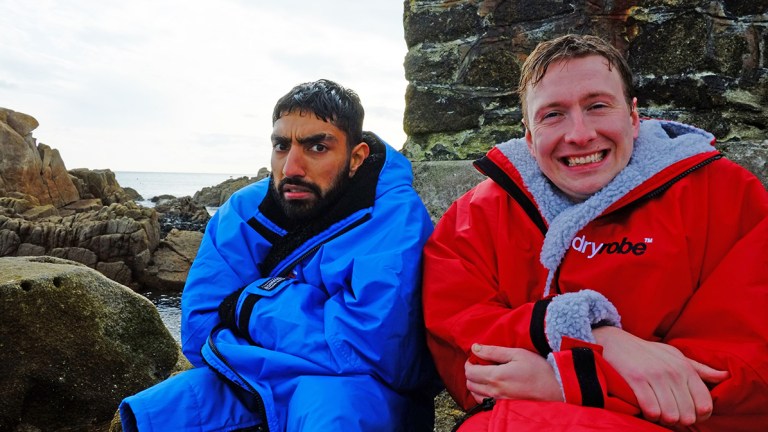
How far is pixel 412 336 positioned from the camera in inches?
83.7

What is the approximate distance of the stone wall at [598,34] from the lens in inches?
107

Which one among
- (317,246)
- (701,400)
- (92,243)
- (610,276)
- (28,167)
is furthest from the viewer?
(28,167)

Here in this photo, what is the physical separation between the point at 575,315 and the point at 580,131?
63cm

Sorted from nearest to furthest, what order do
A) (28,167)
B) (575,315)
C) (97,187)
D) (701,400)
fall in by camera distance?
(701,400)
(575,315)
(28,167)
(97,187)

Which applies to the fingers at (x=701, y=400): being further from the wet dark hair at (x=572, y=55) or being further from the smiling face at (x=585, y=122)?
the wet dark hair at (x=572, y=55)

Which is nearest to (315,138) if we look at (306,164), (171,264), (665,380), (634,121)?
A: (306,164)

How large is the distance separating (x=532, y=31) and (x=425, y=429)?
7.01 feet

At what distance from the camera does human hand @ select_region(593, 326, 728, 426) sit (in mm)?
1534

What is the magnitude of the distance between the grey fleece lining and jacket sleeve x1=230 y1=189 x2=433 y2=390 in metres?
0.51

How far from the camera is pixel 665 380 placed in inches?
61.4

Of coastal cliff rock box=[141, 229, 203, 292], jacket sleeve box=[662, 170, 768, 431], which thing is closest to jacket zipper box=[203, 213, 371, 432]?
jacket sleeve box=[662, 170, 768, 431]

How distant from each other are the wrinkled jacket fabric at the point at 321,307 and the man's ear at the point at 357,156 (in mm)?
147

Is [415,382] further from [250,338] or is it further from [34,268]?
[34,268]

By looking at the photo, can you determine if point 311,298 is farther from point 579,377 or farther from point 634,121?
point 634,121
